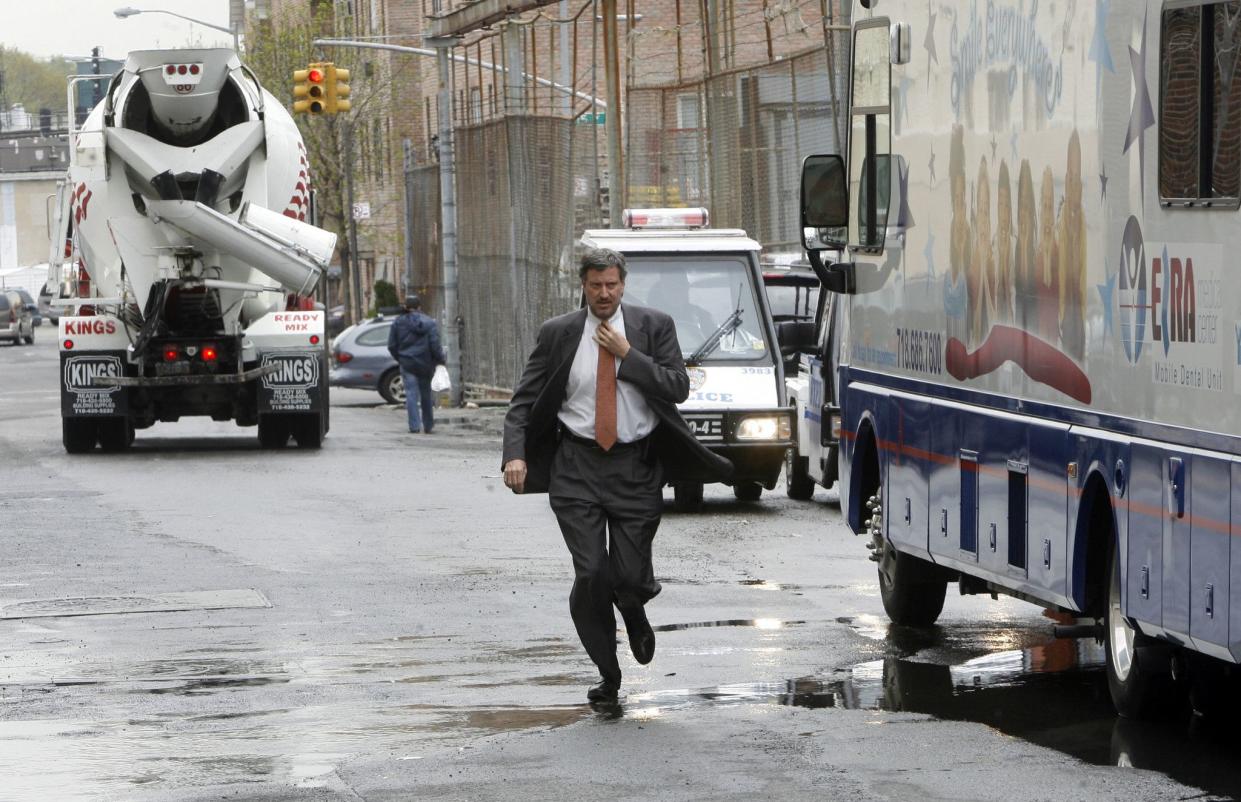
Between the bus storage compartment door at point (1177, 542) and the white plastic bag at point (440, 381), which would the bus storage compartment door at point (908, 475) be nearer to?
the bus storage compartment door at point (1177, 542)

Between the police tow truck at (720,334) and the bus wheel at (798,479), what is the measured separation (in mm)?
358

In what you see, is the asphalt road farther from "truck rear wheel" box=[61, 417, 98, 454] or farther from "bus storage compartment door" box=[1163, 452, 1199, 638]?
"truck rear wheel" box=[61, 417, 98, 454]

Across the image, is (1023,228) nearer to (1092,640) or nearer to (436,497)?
(1092,640)

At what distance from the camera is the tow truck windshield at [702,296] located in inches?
786

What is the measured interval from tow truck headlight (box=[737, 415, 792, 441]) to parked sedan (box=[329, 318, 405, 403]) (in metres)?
21.3

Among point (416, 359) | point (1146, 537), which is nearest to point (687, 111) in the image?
point (416, 359)

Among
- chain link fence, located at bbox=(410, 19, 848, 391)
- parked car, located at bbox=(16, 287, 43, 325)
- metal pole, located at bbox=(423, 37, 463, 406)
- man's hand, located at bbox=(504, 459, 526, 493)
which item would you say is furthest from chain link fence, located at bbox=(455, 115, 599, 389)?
parked car, located at bbox=(16, 287, 43, 325)

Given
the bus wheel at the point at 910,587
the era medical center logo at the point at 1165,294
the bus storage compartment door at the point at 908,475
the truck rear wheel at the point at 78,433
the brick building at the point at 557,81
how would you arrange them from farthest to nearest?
the brick building at the point at 557,81 → the truck rear wheel at the point at 78,433 → the bus wheel at the point at 910,587 → the bus storage compartment door at the point at 908,475 → the era medical center logo at the point at 1165,294

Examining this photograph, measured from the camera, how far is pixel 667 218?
21.2m

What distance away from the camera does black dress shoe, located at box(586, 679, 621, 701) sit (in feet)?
30.6

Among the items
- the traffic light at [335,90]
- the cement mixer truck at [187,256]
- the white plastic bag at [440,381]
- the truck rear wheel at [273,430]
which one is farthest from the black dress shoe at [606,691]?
the traffic light at [335,90]

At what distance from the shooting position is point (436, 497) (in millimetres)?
20781

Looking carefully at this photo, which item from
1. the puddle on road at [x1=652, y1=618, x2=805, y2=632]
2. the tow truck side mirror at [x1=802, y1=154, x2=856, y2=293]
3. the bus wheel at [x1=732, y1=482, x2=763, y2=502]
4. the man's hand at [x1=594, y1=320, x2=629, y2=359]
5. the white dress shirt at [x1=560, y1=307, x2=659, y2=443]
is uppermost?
the tow truck side mirror at [x1=802, y1=154, x2=856, y2=293]

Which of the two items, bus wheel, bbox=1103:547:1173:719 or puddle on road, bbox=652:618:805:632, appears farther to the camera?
puddle on road, bbox=652:618:805:632
